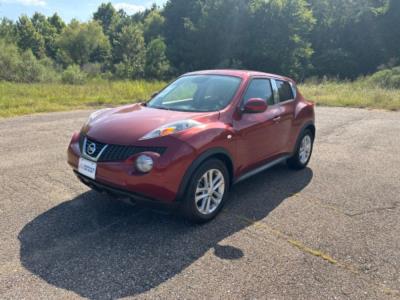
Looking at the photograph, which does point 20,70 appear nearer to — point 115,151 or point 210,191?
point 115,151

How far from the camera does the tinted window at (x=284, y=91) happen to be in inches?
213

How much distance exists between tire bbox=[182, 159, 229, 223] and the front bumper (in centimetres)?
16

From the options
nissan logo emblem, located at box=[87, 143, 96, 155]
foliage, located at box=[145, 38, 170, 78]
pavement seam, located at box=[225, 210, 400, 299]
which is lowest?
pavement seam, located at box=[225, 210, 400, 299]

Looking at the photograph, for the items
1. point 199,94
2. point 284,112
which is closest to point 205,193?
point 199,94

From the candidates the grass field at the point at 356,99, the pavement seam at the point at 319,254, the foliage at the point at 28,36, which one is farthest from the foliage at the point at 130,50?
the pavement seam at the point at 319,254

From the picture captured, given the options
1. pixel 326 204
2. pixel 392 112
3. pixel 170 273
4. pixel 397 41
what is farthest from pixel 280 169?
pixel 397 41

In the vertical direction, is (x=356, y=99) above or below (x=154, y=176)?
below

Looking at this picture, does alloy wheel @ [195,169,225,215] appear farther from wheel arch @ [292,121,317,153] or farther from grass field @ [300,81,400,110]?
grass field @ [300,81,400,110]

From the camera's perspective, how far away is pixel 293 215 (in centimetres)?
432

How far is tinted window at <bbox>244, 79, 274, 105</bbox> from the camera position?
15.3 ft

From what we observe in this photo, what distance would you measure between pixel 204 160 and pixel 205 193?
1.29 feet

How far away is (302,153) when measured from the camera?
6059 mm

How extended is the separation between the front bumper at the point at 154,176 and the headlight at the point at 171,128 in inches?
6.5

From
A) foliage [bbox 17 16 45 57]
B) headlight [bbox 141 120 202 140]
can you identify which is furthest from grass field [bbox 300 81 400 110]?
foliage [bbox 17 16 45 57]
